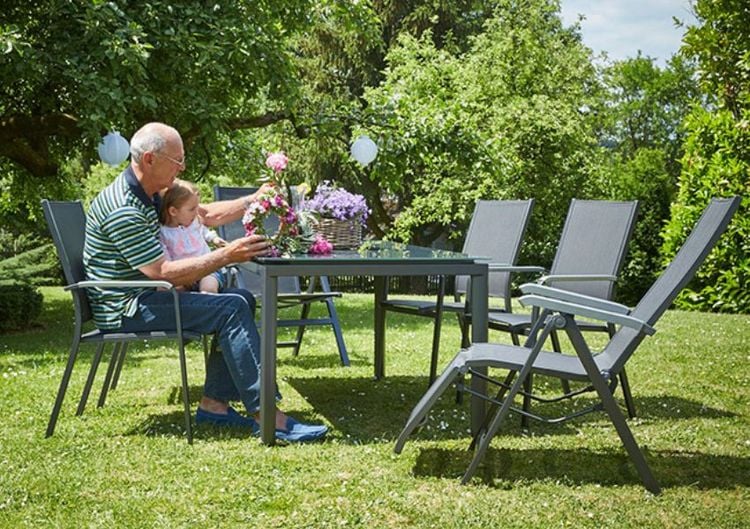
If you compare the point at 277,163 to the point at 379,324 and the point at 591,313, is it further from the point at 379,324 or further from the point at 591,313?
the point at 379,324

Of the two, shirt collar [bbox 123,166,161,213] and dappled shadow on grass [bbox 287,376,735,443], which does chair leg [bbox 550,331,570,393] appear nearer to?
dappled shadow on grass [bbox 287,376,735,443]

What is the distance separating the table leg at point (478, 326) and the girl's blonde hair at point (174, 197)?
1.68 metres

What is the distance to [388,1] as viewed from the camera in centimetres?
2492

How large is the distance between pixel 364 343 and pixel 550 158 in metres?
14.0

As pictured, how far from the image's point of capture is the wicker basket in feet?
18.3

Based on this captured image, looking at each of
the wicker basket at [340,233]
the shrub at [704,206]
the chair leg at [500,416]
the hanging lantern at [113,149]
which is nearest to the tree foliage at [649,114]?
the shrub at [704,206]

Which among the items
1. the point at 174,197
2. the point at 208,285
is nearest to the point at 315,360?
the point at 208,285

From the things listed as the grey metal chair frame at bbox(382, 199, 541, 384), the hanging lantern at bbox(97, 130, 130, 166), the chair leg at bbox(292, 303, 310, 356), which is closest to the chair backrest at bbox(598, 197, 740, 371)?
the grey metal chair frame at bbox(382, 199, 541, 384)

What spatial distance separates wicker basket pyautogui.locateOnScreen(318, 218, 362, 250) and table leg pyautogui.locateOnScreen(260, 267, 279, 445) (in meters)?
0.98

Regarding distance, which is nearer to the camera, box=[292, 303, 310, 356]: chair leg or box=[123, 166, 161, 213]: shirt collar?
box=[123, 166, 161, 213]: shirt collar

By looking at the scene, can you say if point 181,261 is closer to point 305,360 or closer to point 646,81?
point 305,360

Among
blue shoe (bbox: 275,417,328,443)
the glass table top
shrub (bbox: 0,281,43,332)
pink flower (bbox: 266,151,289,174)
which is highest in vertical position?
pink flower (bbox: 266,151,289,174)

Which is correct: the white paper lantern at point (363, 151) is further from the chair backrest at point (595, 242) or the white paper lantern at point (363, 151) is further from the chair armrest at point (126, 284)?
the chair armrest at point (126, 284)

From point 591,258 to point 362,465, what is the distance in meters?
2.11
